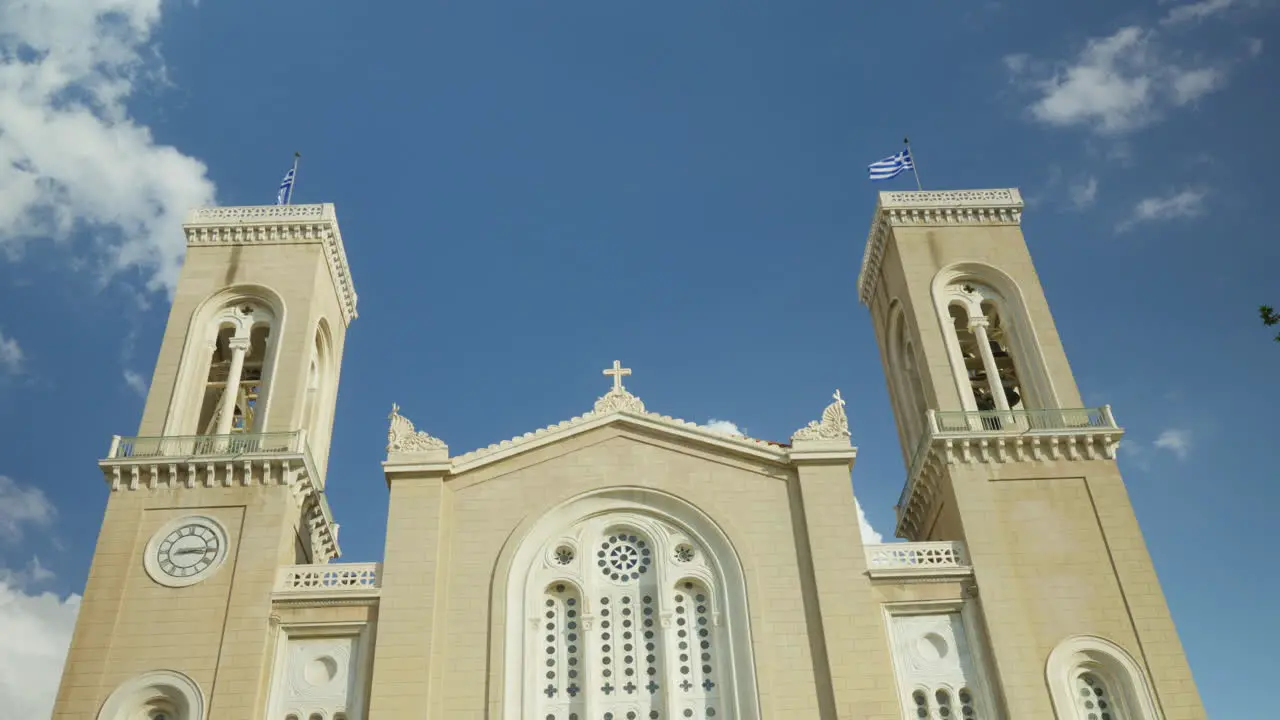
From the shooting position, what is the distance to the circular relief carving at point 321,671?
27.1 metres

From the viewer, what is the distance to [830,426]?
3097 cm

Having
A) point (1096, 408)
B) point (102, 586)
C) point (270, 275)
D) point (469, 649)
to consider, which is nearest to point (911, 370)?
point (1096, 408)

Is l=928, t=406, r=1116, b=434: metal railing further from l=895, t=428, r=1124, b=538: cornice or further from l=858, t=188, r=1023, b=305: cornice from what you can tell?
l=858, t=188, r=1023, b=305: cornice

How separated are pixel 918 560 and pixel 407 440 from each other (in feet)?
43.8

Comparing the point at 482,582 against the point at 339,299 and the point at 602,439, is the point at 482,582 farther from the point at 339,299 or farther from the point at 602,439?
the point at 339,299

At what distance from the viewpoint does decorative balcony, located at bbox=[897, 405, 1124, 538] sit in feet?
100

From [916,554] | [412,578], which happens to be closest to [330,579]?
[412,578]

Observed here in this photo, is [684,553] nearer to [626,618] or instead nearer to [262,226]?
[626,618]

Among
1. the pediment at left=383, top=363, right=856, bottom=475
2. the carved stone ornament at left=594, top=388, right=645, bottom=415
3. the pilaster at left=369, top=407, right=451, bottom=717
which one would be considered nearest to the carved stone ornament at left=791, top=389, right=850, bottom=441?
the pediment at left=383, top=363, right=856, bottom=475

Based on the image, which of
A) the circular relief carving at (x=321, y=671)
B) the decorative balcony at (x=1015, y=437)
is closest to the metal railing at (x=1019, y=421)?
the decorative balcony at (x=1015, y=437)

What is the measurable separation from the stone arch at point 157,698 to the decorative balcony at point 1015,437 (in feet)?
62.4

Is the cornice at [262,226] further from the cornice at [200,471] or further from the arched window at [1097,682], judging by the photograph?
the arched window at [1097,682]

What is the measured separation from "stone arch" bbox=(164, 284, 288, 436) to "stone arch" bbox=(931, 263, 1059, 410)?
19.1 meters

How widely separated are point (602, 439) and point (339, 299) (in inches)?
483
